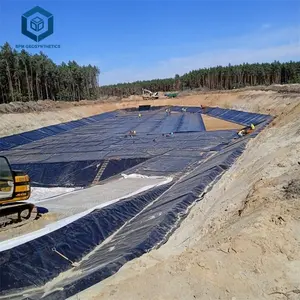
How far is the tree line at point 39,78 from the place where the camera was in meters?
51.6

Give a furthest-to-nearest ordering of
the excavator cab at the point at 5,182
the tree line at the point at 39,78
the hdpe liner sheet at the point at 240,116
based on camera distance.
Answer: the tree line at the point at 39,78, the hdpe liner sheet at the point at 240,116, the excavator cab at the point at 5,182

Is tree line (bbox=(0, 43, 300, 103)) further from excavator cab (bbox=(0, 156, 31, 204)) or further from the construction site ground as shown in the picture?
the construction site ground

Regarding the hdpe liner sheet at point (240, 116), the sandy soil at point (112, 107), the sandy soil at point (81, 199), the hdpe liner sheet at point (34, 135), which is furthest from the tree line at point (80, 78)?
the sandy soil at point (81, 199)

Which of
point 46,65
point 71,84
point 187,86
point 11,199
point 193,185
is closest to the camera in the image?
point 11,199

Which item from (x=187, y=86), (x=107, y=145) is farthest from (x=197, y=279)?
(x=187, y=86)

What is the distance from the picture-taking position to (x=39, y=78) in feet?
202

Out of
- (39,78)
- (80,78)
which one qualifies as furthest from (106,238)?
(80,78)

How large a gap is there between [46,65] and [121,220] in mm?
56854

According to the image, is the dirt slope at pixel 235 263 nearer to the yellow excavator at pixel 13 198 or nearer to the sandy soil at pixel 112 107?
the yellow excavator at pixel 13 198

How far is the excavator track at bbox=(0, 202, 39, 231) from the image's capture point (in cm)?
820

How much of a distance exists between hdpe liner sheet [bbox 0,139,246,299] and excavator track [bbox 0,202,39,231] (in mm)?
1394

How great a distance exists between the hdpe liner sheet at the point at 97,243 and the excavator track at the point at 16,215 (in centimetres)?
139

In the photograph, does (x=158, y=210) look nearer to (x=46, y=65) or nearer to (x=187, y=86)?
(x=46, y=65)

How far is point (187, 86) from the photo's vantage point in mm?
104062
